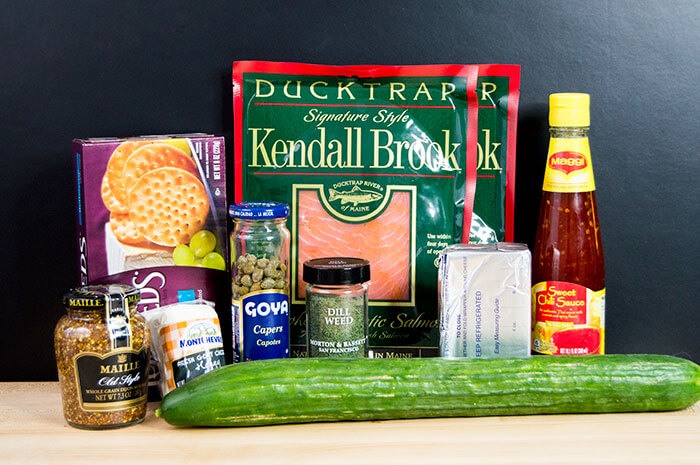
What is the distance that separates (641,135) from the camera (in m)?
1.44

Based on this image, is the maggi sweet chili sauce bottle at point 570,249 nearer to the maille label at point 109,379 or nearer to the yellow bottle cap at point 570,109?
the yellow bottle cap at point 570,109

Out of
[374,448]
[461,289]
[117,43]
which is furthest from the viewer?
[117,43]

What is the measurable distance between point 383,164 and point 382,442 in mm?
466

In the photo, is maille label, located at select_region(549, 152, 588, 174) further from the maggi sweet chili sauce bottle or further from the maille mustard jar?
the maille mustard jar

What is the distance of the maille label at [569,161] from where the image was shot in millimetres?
1325

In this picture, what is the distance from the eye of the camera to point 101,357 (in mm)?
1163

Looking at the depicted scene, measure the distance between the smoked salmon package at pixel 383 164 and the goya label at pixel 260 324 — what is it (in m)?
0.12

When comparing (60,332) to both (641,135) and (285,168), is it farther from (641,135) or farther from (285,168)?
(641,135)


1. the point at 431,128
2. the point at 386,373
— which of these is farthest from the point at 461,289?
the point at 431,128

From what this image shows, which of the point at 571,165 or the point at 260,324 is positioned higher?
the point at 571,165

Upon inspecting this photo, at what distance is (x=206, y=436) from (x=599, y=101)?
0.80 meters

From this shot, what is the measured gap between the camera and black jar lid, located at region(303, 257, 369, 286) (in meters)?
1.27

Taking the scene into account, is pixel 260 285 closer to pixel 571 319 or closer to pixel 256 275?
pixel 256 275

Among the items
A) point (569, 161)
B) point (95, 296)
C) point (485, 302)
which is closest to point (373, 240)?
point (485, 302)
